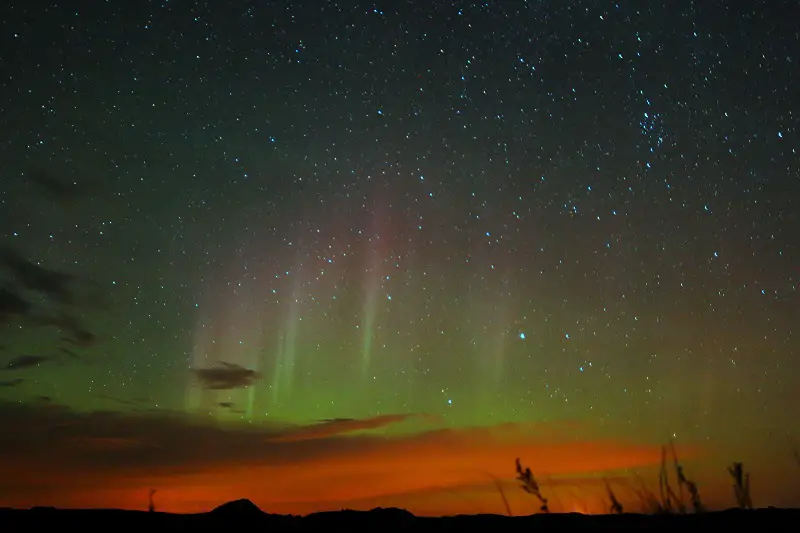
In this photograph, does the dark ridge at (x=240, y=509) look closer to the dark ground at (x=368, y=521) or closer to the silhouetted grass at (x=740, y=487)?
the dark ground at (x=368, y=521)

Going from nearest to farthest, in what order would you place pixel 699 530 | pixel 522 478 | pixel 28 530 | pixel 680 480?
pixel 28 530 → pixel 699 530 → pixel 680 480 → pixel 522 478

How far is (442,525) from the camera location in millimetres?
2826

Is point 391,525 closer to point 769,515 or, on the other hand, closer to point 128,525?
point 128,525

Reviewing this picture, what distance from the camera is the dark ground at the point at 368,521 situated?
2.68 m

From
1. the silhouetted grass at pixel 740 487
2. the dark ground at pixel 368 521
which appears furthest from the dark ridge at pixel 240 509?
the silhouetted grass at pixel 740 487

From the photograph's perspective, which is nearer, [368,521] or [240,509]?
[368,521]

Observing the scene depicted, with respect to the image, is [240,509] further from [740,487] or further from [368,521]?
[740,487]

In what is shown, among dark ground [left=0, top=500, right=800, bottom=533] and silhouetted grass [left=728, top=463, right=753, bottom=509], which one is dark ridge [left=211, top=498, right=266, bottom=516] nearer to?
dark ground [left=0, top=500, right=800, bottom=533]

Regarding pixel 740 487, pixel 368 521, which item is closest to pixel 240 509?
pixel 368 521

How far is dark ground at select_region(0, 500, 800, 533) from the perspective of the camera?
268 centimetres

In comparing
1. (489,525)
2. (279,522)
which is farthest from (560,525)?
(279,522)

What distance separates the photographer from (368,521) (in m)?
2.83

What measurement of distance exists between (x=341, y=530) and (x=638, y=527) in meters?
1.14

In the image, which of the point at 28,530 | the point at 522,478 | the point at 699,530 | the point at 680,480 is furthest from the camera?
the point at 522,478
